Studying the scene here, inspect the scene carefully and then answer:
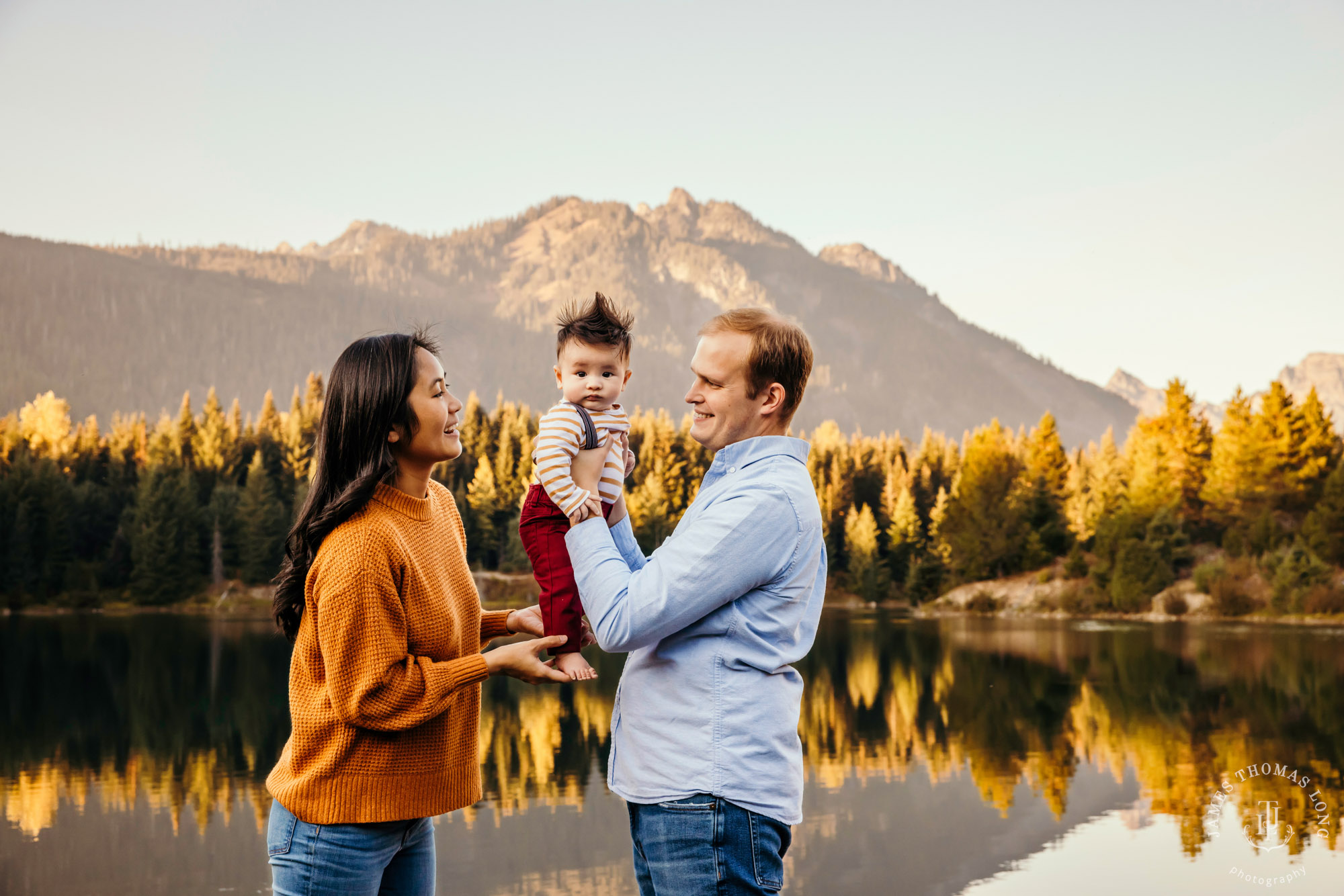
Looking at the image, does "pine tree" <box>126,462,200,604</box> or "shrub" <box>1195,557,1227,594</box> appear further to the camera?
"pine tree" <box>126,462,200,604</box>

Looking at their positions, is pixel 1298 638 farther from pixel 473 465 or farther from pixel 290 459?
pixel 290 459

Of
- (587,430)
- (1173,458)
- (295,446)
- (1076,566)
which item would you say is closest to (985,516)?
(1076,566)

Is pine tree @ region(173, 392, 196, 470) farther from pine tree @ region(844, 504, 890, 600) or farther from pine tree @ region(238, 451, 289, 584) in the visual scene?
pine tree @ region(844, 504, 890, 600)

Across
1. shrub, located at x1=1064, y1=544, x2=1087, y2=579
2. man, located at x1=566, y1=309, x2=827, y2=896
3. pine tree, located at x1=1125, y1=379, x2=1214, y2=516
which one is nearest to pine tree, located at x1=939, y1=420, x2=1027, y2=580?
shrub, located at x1=1064, y1=544, x2=1087, y2=579

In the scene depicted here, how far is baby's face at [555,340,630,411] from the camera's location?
9.39 ft

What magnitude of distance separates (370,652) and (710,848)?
882mm

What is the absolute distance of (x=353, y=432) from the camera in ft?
8.24

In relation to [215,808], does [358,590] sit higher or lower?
higher

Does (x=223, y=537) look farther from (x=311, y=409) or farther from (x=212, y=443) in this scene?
(x=311, y=409)

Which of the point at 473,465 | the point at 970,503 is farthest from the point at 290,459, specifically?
the point at 970,503

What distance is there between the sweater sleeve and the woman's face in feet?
0.99

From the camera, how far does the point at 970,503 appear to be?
47906 mm

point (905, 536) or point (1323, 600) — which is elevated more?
point (905, 536)

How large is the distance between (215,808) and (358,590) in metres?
11.7
